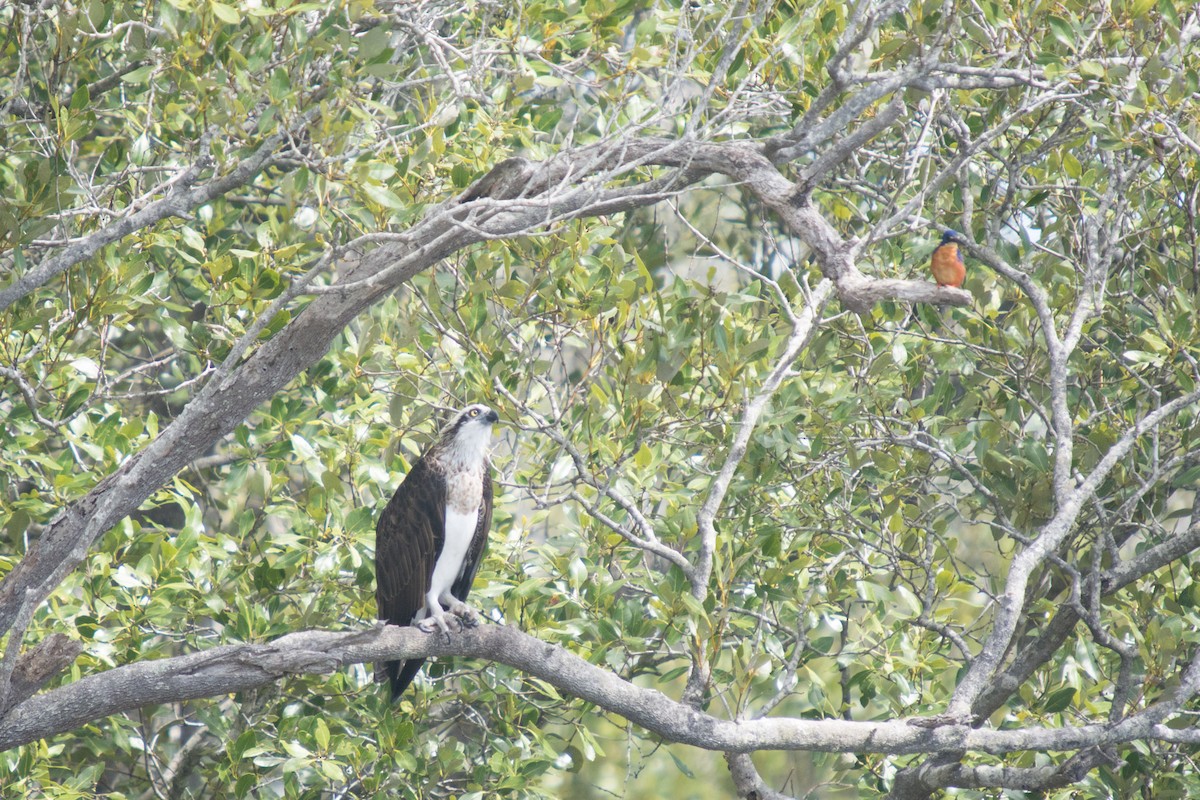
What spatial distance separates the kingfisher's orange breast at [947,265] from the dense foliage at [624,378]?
26 centimetres

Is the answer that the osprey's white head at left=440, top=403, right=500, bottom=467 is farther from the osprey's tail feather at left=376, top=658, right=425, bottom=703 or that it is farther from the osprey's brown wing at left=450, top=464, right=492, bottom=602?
the osprey's tail feather at left=376, top=658, right=425, bottom=703

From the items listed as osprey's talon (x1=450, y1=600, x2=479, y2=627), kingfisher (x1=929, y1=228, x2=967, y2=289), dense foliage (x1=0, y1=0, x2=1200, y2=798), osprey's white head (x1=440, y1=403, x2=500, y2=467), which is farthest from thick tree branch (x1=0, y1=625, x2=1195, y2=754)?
kingfisher (x1=929, y1=228, x2=967, y2=289)

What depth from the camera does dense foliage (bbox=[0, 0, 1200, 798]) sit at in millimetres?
4285

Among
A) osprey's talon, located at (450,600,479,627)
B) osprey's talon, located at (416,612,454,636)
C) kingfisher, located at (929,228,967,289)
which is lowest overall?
osprey's talon, located at (450,600,479,627)

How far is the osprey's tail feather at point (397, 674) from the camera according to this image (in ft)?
15.7

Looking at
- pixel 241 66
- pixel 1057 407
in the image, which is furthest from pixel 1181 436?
pixel 241 66

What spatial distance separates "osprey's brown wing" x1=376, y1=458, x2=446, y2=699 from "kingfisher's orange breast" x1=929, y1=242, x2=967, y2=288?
87.4 inches

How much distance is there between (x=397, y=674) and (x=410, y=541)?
2.02 feet

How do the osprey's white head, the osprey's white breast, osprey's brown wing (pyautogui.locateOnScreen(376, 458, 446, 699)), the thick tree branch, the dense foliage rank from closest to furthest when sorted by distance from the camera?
the thick tree branch, the dense foliage, the osprey's white head, osprey's brown wing (pyautogui.locateOnScreen(376, 458, 446, 699)), the osprey's white breast

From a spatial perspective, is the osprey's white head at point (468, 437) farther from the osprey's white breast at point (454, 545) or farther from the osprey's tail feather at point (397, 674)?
the osprey's tail feather at point (397, 674)

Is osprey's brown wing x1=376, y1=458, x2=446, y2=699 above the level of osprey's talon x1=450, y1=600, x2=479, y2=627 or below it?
above

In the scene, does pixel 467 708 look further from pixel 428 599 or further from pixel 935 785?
pixel 935 785

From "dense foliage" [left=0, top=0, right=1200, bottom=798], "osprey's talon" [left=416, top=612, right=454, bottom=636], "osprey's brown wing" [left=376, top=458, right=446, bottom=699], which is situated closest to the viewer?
"dense foliage" [left=0, top=0, right=1200, bottom=798]

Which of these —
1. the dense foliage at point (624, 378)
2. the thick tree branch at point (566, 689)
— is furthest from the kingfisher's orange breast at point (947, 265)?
the thick tree branch at point (566, 689)
